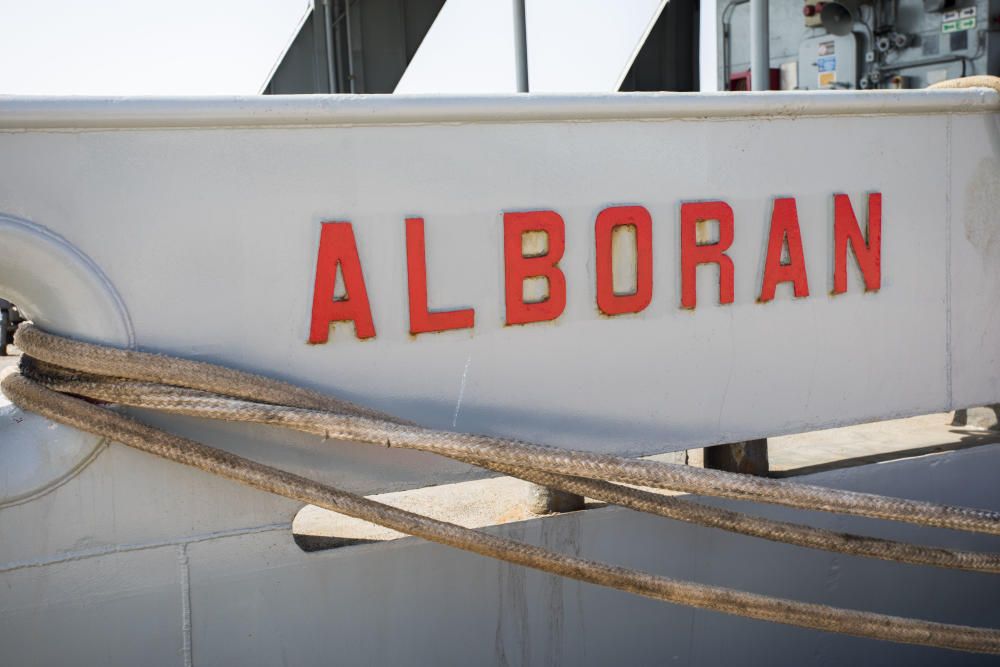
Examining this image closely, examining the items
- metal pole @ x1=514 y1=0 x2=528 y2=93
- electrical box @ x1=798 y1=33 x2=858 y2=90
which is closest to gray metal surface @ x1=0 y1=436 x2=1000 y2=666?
metal pole @ x1=514 y1=0 x2=528 y2=93

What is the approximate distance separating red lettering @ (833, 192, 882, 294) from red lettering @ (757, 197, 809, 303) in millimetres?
95

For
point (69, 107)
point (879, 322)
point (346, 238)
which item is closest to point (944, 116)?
point (879, 322)

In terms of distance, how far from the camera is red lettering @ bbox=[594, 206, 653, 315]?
5.76 ft

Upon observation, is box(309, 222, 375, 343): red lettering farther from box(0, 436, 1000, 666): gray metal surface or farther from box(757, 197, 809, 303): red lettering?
box(757, 197, 809, 303): red lettering

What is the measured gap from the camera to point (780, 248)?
191 cm

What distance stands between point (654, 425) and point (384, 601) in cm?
62

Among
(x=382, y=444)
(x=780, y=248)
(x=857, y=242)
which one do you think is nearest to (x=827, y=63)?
(x=857, y=242)

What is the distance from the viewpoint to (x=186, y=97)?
4.84ft

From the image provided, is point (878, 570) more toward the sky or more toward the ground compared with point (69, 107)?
more toward the ground

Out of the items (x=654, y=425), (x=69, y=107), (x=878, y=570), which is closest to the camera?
(x=69, y=107)

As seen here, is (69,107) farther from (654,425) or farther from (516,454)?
(654,425)

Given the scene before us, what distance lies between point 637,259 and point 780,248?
0.33m

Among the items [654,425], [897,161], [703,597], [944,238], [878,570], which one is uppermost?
[897,161]

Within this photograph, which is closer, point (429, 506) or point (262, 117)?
point (262, 117)
